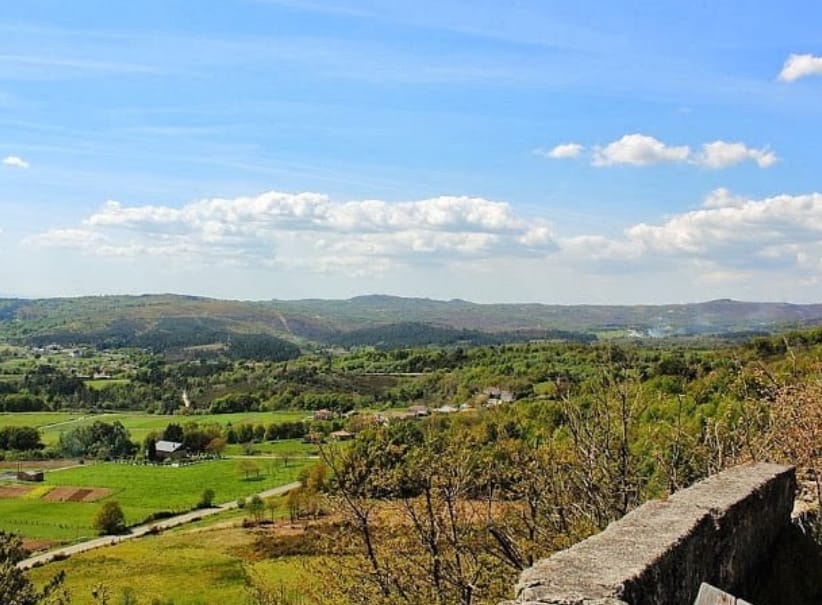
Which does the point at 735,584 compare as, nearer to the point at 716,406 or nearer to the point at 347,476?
the point at 347,476

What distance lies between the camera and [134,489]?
80500mm

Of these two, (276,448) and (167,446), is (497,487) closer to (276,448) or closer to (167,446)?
(276,448)

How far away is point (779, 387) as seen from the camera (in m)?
14.0

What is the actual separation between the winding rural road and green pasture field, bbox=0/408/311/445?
3484 cm

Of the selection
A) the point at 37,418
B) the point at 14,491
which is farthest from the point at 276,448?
the point at 37,418

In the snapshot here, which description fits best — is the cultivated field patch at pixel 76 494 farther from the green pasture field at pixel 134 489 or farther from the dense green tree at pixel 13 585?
the dense green tree at pixel 13 585

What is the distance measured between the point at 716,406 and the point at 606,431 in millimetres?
21699

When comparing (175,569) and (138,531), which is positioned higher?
(175,569)

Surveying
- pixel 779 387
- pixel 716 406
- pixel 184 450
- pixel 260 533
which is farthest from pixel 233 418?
pixel 779 387

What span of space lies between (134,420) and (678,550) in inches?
4896

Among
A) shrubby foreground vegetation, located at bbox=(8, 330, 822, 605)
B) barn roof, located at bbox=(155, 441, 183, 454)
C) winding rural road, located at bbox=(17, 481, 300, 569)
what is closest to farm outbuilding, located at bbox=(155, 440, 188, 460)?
barn roof, located at bbox=(155, 441, 183, 454)

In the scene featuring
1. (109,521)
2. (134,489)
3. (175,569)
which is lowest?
(134,489)

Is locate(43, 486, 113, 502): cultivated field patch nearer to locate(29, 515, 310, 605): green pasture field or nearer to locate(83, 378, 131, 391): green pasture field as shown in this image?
locate(29, 515, 310, 605): green pasture field

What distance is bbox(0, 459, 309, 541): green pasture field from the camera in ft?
214
